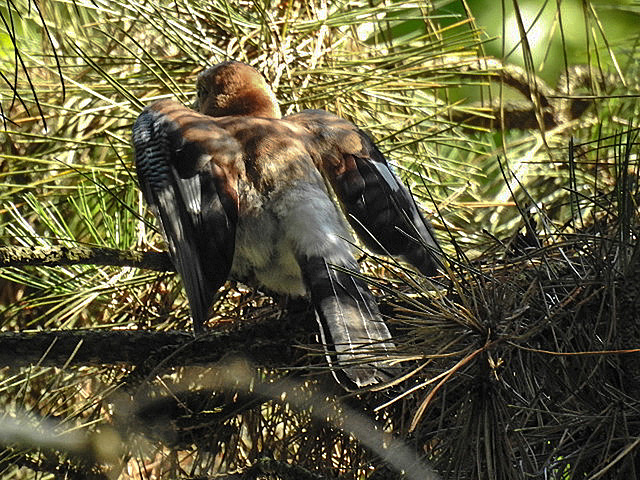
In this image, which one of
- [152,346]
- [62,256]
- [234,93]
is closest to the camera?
[62,256]

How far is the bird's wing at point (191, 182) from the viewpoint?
8.58 ft

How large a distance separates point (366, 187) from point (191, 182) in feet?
1.81

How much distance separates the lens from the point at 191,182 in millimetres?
2779

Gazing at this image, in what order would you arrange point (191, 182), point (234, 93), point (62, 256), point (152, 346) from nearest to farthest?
point (62, 256) < point (152, 346) < point (191, 182) < point (234, 93)

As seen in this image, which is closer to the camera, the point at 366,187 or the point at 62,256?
the point at 62,256

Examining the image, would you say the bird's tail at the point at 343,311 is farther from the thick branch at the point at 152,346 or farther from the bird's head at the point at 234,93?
the bird's head at the point at 234,93

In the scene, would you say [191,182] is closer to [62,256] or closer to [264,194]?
[264,194]

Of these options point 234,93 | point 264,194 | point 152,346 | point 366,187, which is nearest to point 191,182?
point 264,194

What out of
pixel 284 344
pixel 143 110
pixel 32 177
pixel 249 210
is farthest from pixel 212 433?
pixel 32 177

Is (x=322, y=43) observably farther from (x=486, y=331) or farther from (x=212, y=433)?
(x=486, y=331)

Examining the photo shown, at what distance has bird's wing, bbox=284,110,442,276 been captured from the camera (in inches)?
108

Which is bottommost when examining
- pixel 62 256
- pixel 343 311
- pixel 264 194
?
pixel 343 311

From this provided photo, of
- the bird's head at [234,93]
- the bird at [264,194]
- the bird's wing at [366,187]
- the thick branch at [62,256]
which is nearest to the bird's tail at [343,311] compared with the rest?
the bird at [264,194]

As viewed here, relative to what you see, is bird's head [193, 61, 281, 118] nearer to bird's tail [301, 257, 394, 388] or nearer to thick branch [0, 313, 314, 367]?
bird's tail [301, 257, 394, 388]
